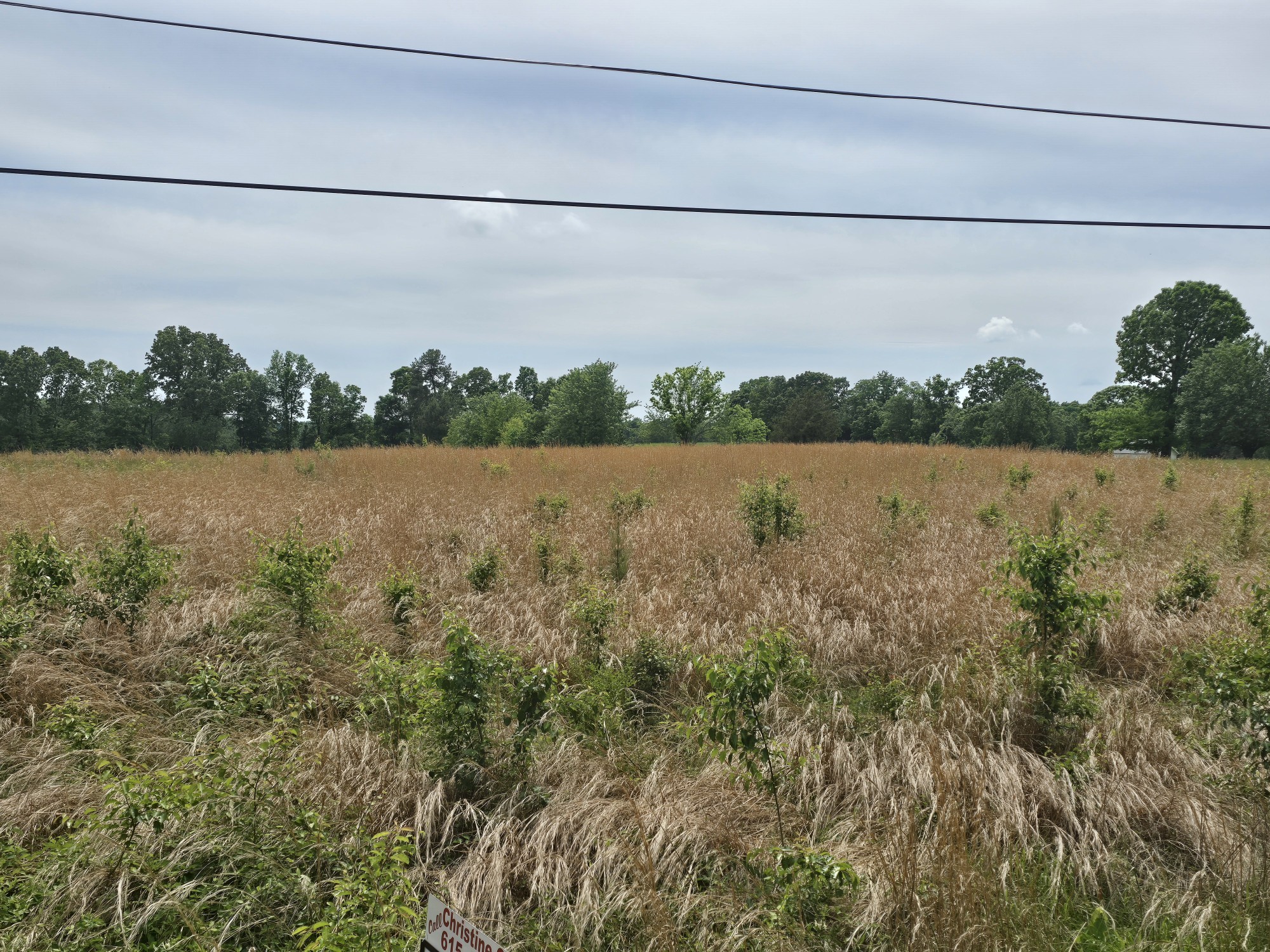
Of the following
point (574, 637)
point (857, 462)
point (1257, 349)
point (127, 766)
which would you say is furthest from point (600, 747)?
point (1257, 349)

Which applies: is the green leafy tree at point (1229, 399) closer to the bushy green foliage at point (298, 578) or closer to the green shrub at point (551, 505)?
the green shrub at point (551, 505)

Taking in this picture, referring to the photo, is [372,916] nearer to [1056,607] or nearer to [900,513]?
[1056,607]

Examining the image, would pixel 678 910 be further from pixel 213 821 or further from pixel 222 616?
pixel 222 616

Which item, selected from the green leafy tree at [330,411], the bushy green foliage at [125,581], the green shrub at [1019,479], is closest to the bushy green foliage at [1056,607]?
the bushy green foliage at [125,581]

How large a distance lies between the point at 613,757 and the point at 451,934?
232 centimetres

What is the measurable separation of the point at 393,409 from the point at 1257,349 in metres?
72.2

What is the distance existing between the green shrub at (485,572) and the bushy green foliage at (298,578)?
1.45m

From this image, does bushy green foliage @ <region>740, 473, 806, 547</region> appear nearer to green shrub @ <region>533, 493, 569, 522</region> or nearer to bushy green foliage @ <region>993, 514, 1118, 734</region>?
green shrub @ <region>533, 493, 569, 522</region>

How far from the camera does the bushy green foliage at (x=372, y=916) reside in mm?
2184

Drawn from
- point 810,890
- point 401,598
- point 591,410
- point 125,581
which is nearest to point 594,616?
point 401,598

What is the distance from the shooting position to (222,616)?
5828 millimetres

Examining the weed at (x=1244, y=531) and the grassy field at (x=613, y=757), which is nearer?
the grassy field at (x=613, y=757)

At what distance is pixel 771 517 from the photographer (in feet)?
27.8

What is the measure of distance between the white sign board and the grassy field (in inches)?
17.4
